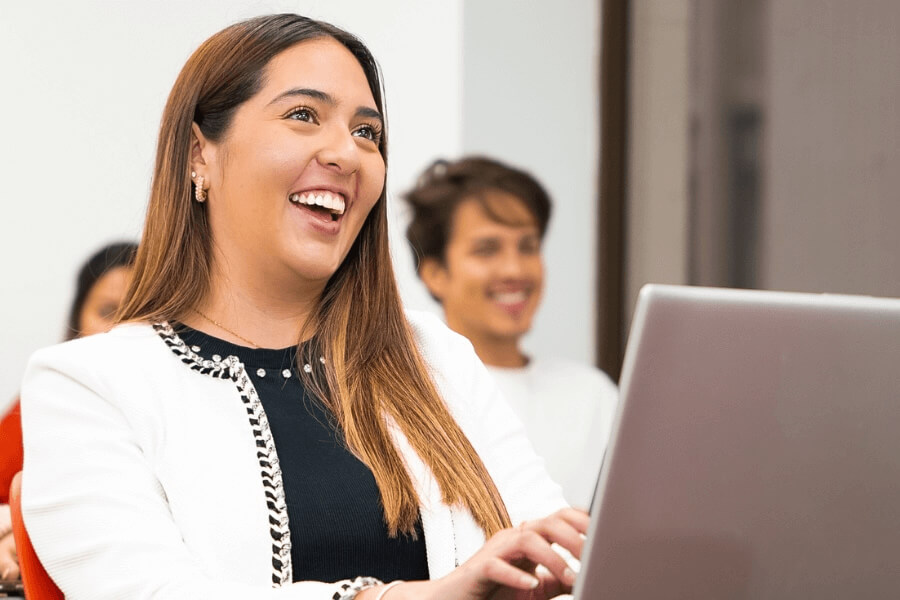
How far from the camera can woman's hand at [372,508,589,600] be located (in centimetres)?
92

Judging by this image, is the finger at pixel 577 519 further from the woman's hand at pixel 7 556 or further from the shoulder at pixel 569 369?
the shoulder at pixel 569 369

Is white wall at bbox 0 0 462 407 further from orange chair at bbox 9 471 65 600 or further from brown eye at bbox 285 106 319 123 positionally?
orange chair at bbox 9 471 65 600

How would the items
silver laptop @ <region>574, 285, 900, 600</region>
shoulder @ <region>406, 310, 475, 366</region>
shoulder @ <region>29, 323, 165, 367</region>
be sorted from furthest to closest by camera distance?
shoulder @ <region>406, 310, 475, 366</region> → shoulder @ <region>29, 323, 165, 367</region> → silver laptop @ <region>574, 285, 900, 600</region>

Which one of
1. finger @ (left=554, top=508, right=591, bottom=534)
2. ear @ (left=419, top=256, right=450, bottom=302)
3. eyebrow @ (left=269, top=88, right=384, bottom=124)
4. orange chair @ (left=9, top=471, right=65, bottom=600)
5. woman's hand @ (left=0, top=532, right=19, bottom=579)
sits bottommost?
woman's hand @ (left=0, top=532, right=19, bottom=579)

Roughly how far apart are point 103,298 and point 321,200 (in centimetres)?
194

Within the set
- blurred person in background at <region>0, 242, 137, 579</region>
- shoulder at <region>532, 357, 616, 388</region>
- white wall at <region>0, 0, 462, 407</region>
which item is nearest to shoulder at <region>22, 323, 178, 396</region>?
blurred person in background at <region>0, 242, 137, 579</region>

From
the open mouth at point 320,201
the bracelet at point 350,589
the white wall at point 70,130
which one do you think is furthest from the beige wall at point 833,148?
the bracelet at point 350,589

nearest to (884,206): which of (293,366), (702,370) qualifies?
(293,366)

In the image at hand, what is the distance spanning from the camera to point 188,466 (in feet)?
4.28

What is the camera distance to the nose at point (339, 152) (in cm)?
146

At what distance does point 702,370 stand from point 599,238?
3.24m

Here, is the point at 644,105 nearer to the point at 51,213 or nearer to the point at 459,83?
the point at 459,83

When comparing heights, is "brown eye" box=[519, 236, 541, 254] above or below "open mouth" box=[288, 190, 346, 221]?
below

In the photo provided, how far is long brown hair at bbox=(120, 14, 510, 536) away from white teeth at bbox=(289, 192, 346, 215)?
0.49 feet
